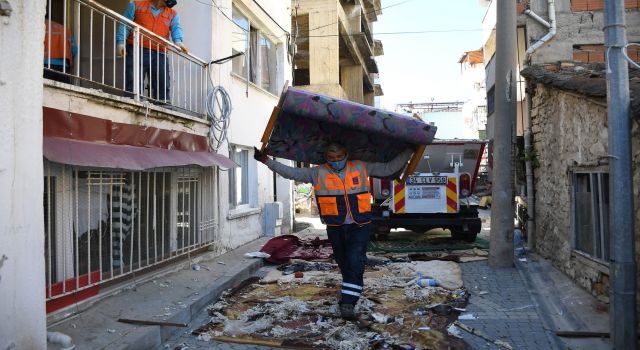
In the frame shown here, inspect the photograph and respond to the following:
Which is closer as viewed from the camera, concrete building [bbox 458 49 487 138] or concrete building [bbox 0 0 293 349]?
concrete building [bbox 0 0 293 349]

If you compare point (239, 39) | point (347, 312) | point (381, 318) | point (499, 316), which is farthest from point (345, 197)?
point (239, 39)

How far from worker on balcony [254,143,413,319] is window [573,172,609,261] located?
2259 millimetres

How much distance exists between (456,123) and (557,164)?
3910 cm

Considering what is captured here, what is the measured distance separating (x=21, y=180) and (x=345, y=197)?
2985mm

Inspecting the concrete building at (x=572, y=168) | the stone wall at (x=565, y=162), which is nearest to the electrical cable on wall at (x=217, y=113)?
the concrete building at (x=572, y=168)

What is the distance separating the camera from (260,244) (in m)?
9.79

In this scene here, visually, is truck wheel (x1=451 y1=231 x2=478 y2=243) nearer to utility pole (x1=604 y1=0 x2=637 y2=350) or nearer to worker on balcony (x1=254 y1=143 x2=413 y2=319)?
worker on balcony (x1=254 y1=143 x2=413 y2=319)

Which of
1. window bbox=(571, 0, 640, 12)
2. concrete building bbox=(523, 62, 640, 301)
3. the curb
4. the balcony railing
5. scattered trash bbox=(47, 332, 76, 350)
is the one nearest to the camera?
scattered trash bbox=(47, 332, 76, 350)

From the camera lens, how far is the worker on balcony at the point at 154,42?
668cm

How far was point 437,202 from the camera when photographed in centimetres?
1007

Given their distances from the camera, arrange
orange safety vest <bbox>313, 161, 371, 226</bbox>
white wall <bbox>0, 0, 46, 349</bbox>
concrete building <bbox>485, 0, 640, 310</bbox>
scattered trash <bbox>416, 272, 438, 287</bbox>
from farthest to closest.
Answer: scattered trash <bbox>416, 272, 438, 287</bbox>, concrete building <bbox>485, 0, 640, 310</bbox>, orange safety vest <bbox>313, 161, 371, 226</bbox>, white wall <bbox>0, 0, 46, 349</bbox>

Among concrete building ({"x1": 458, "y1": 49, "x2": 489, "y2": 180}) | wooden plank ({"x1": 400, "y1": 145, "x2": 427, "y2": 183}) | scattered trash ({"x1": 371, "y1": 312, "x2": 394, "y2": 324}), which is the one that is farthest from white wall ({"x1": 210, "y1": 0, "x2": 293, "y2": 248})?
concrete building ({"x1": 458, "y1": 49, "x2": 489, "y2": 180})

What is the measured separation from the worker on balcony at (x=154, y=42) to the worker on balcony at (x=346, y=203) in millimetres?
2464

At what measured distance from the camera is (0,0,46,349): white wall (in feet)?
10.5
